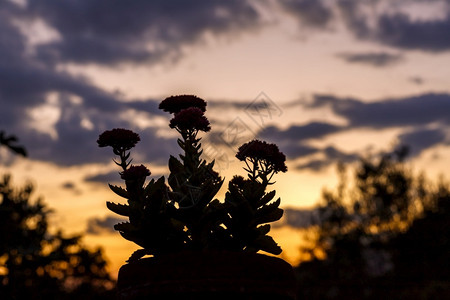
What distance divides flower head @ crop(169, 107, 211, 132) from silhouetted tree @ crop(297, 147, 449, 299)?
2408 centimetres

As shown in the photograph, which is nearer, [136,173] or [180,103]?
[136,173]

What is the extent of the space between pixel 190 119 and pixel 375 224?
27514mm

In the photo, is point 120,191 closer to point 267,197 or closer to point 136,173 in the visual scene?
point 136,173

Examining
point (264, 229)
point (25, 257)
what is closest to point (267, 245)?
point (264, 229)

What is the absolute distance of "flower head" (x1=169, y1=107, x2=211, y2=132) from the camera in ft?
11.9

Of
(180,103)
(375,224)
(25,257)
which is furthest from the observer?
(375,224)

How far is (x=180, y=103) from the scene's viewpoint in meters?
3.87

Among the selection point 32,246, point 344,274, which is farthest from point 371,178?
point 32,246

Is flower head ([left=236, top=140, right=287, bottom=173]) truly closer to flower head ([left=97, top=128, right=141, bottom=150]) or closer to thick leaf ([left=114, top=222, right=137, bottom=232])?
flower head ([left=97, top=128, right=141, bottom=150])

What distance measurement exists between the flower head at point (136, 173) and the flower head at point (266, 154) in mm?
660

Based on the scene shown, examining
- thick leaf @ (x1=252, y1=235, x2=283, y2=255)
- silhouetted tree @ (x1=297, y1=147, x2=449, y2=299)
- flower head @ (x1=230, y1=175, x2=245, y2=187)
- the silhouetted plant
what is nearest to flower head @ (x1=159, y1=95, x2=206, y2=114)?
the silhouetted plant

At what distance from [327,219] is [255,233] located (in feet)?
86.5

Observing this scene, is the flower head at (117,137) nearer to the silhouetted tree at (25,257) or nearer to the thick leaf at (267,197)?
the thick leaf at (267,197)

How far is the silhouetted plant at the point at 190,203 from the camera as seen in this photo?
3.54 metres
